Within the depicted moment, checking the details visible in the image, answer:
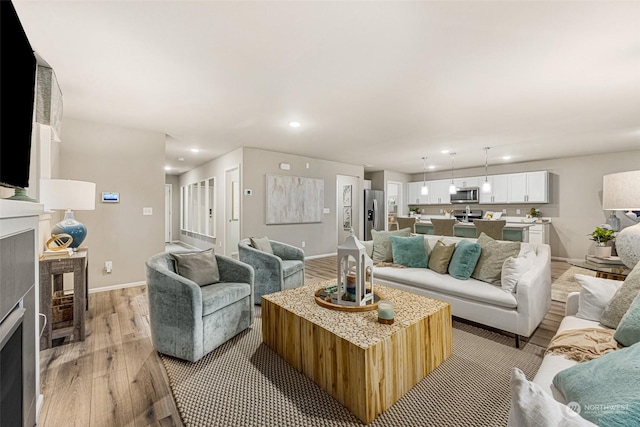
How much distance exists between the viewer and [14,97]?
4.35ft

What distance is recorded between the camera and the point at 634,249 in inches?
76.3

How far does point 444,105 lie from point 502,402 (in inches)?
112

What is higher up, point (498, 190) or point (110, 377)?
point (498, 190)

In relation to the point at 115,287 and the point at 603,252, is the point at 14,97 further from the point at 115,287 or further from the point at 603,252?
the point at 603,252

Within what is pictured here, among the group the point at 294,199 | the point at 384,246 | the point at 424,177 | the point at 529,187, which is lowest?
the point at 384,246

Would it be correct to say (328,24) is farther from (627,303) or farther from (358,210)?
(358,210)

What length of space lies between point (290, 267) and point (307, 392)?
171cm

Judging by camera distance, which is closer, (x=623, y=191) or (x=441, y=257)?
(x=623, y=191)

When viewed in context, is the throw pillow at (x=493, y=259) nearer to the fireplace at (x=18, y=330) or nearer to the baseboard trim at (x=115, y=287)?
the fireplace at (x=18, y=330)

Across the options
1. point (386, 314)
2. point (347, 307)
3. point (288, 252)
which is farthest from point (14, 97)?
point (288, 252)

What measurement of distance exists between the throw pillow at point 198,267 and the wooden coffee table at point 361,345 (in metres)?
0.64

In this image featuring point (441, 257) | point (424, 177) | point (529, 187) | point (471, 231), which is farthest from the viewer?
point (424, 177)

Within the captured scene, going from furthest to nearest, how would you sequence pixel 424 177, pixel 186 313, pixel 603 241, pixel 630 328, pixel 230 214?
pixel 424 177
pixel 230 214
pixel 603 241
pixel 186 313
pixel 630 328

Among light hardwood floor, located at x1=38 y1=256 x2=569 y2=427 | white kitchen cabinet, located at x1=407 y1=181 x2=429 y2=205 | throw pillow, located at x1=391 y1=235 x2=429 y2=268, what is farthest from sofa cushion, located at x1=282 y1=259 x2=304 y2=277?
white kitchen cabinet, located at x1=407 y1=181 x2=429 y2=205
